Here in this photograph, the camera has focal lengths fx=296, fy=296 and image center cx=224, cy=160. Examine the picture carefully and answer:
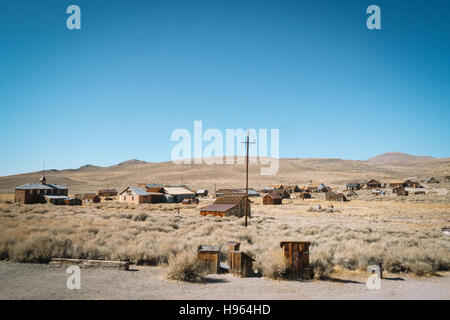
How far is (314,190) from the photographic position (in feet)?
291

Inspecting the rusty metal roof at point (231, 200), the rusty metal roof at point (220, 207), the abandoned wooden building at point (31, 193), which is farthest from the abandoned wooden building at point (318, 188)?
the abandoned wooden building at point (31, 193)

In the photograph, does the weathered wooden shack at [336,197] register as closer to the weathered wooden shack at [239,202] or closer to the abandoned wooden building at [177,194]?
the abandoned wooden building at [177,194]

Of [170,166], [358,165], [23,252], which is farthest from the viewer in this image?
[358,165]

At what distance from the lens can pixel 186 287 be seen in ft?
27.4

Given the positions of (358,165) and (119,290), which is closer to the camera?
(119,290)

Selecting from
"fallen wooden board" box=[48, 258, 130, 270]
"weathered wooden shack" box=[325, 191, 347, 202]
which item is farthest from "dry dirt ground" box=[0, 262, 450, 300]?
"weathered wooden shack" box=[325, 191, 347, 202]

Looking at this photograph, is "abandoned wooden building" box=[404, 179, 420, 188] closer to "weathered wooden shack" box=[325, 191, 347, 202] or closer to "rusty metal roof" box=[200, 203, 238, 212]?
"weathered wooden shack" box=[325, 191, 347, 202]

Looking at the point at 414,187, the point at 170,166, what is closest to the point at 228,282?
the point at 414,187

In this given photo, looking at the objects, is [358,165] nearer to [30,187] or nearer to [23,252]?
[30,187]

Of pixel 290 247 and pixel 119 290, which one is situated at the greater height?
pixel 290 247

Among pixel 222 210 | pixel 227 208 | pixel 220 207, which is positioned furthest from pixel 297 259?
pixel 220 207

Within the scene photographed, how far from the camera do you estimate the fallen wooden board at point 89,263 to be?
1008 cm
